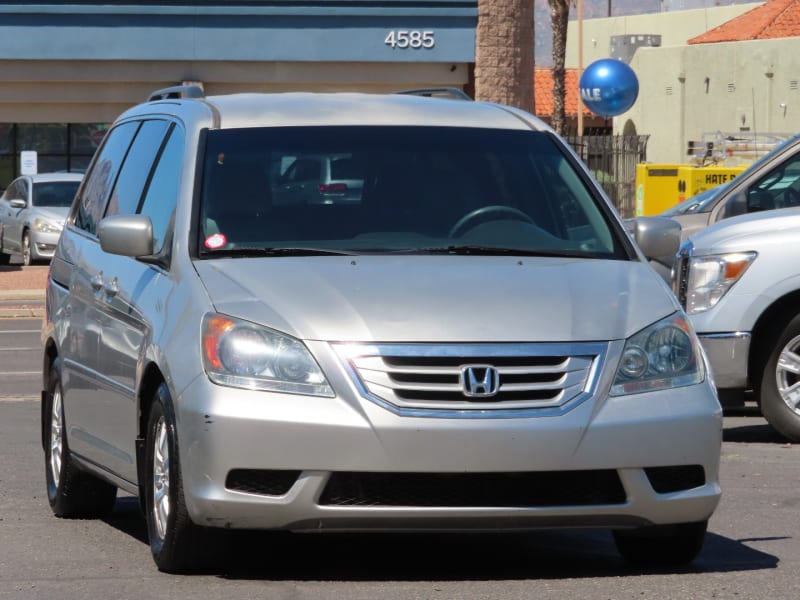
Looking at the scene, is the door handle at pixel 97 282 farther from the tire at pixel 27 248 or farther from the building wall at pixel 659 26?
the building wall at pixel 659 26

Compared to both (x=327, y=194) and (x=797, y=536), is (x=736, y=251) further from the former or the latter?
(x=327, y=194)

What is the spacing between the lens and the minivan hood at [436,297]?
6211 mm

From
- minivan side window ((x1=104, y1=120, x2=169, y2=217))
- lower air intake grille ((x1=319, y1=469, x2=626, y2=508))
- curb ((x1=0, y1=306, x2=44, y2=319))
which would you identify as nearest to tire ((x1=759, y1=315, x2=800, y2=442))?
minivan side window ((x1=104, y1=120, x2=169, y2=217))

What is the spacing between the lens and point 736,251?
10906 mm

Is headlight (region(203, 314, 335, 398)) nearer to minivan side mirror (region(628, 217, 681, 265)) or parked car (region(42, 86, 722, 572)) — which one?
parked car (region(42, 86, 722, 572))

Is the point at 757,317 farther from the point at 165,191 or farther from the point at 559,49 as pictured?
the point at 559,49

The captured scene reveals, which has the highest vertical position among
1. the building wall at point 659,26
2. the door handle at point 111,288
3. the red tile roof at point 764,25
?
the building wall at point 659,26

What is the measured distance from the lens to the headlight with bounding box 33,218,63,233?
29.9 metres

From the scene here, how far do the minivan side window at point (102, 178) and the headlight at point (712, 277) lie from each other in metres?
3.72

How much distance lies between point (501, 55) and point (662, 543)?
3136 cm

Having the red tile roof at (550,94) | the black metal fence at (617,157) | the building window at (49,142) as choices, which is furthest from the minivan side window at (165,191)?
the red tile roof at (550,94)

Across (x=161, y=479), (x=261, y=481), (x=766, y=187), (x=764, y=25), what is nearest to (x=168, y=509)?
(x=161, y=479)

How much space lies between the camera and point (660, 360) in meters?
6.41

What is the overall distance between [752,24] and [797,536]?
184 ft
